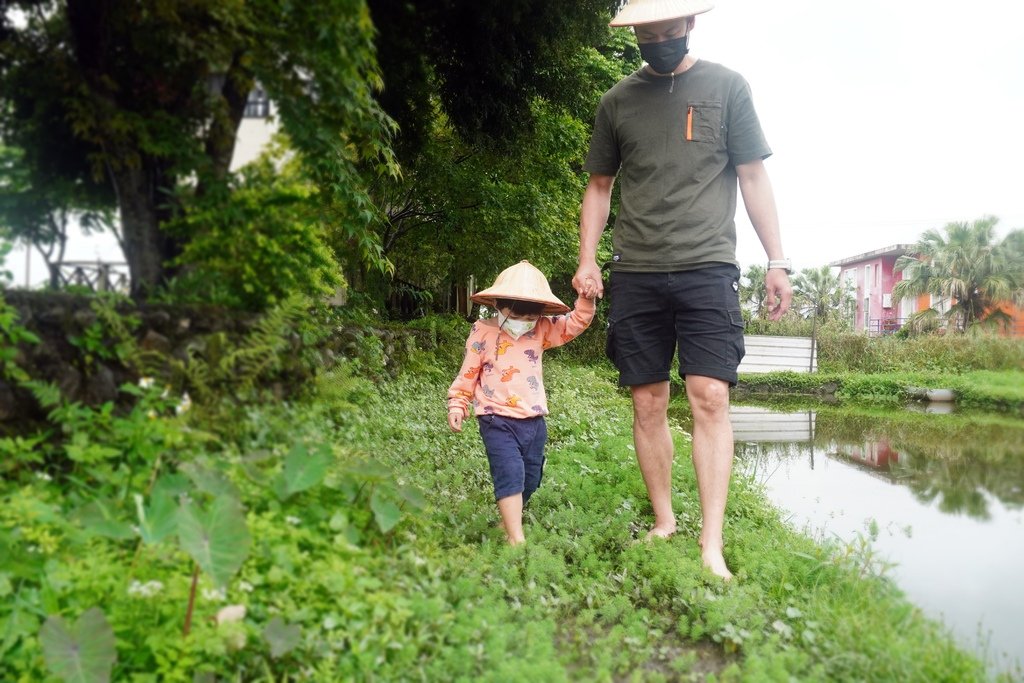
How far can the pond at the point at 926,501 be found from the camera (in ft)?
10.1

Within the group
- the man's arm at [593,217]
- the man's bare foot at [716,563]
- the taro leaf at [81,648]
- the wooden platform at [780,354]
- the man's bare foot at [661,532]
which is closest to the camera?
the taro leaf at [81,648]

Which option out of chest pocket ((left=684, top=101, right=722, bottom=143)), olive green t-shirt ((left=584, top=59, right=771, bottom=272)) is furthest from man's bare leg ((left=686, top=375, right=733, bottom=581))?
chest pocket ((left=684, top=101, right=722, bottom=143))

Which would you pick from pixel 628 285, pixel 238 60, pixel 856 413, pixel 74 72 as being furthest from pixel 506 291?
pixel 856 413

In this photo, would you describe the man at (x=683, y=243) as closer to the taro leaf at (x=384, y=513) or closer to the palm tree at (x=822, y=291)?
the taro leaf at (x=384, y=513)

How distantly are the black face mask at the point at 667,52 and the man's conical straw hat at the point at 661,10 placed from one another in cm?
11

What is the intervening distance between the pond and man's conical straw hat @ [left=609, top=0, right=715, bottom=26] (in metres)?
2.18

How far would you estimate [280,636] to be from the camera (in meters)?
1.73

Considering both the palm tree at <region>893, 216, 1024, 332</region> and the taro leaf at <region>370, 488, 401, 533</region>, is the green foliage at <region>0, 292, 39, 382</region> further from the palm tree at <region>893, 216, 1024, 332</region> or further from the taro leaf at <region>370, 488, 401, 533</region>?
→ the palm tree at <region>893, 216, 1024, 332</region>

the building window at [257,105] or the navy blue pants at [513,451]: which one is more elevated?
the building window at [257,105]

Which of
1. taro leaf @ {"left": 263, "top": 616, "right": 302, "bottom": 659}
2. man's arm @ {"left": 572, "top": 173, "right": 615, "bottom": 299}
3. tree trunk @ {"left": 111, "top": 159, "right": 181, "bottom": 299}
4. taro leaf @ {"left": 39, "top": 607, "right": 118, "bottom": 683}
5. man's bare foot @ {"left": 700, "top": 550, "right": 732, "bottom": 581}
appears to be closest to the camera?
taro leaf @ {"left": 39, "top": 607, "right": 118, "bottom": 683}

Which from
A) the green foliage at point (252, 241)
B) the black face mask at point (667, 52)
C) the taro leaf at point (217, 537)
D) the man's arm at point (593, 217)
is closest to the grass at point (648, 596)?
the taro leaf at point (217, 537)

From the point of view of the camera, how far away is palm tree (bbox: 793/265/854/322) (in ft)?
150

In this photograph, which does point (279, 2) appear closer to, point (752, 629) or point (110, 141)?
point (110, 141)

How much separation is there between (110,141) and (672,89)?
2.08m
